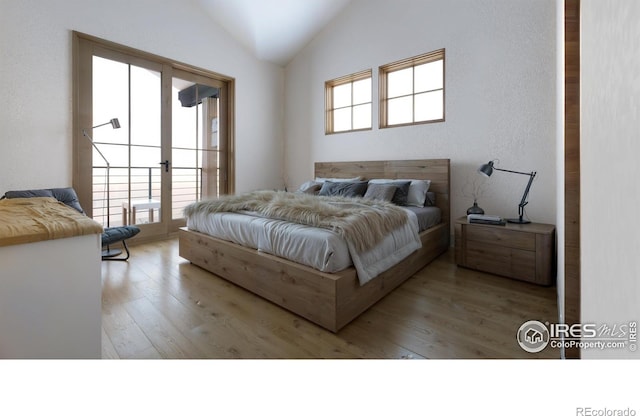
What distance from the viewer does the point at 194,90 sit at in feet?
13.5

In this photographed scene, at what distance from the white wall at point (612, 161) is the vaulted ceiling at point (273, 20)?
4154mm

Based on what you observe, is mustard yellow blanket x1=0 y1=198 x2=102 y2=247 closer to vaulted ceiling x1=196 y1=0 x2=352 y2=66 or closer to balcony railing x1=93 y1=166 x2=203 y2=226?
balcony railing x1=93 y1=166 x2=203 y2=226

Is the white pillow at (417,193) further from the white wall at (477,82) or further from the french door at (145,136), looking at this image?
the french door at (145,136)

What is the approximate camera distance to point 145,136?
364 cm

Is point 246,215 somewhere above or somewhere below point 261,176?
below

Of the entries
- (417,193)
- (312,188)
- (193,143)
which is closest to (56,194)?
(193,143)

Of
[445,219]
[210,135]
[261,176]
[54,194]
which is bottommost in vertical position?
→ [445,219]

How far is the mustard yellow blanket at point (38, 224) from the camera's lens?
0.84 m

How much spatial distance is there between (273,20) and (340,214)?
3.55m

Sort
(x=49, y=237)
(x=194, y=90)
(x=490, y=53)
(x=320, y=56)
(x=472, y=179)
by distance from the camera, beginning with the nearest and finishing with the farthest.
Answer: (x=49, y=237), (x=490, y=53), (x=472, y=179), (x=194, y=90), (x=320, y=56)
